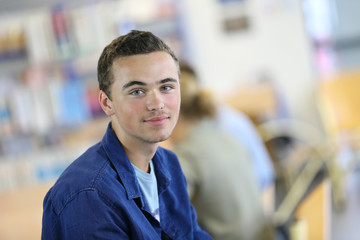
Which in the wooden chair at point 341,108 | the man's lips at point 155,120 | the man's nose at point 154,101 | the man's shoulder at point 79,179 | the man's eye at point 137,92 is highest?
the man's eye at point 137,92

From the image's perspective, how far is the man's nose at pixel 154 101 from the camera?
614 millimetres

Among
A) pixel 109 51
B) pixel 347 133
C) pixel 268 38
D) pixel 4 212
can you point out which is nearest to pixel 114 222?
pixel 109 51

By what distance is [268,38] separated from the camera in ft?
19.4

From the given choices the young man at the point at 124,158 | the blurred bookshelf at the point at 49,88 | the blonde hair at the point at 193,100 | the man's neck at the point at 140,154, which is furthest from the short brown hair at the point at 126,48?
the blurred bookshelf at the point at 49,88

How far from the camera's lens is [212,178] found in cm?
176

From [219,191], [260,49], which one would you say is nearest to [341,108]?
[260,49]

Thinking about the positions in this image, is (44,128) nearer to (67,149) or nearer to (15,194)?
(67,149)

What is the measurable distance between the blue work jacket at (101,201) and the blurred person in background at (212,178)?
37.0 inches

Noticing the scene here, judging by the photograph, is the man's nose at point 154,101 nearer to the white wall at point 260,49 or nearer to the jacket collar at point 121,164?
the jacket collar at point 121,164

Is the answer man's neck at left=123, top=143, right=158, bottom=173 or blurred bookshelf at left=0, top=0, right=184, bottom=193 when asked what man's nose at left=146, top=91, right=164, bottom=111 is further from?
blurred bookshelf at left=0, top=0, right=184, bottom=193

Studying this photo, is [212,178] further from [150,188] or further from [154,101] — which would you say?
[154,101]

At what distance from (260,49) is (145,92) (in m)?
5.48

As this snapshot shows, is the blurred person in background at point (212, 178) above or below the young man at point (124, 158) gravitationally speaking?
below

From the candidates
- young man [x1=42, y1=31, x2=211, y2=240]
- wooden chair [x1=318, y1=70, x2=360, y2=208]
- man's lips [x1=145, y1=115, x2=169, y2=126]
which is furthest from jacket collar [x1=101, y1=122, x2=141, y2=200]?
wooden chair [x1=318, y1=70, x2=360, y2=208]
